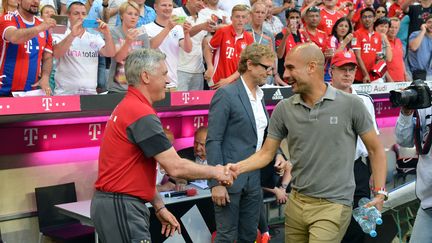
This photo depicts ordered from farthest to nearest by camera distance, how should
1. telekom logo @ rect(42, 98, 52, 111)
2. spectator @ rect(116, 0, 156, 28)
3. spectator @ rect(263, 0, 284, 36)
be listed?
spectator @ rect(263, 0, 284, 36)
spectator @ rect(116, 0, 156, 28)
telekom logo @ rect(42, 98, 52, 111)

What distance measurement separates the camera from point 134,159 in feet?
14.8

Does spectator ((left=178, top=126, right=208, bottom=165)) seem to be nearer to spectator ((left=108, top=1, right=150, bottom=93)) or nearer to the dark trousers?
spectator ((left=108, top=1, right=150, bottom=93))

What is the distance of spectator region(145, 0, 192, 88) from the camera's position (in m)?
8.37

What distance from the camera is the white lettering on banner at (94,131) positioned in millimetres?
8352

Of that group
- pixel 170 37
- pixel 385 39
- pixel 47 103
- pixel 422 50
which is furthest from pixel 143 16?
pixel 422 50

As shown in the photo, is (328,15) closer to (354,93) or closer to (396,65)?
(396,65)

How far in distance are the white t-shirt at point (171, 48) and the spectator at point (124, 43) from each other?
0.43 m

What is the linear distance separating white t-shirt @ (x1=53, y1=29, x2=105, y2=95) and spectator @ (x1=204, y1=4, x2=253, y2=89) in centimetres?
170

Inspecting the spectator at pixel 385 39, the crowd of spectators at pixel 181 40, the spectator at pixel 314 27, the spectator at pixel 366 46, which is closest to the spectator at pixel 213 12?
the crowd of spectators at pixel 181 40

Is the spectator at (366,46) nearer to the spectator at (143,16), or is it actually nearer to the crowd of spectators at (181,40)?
the crowd of spectators at (181,40)

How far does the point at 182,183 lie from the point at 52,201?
1444 mm

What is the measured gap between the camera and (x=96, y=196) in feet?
15.3

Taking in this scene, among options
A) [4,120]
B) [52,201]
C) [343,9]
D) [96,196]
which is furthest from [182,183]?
[343,9]

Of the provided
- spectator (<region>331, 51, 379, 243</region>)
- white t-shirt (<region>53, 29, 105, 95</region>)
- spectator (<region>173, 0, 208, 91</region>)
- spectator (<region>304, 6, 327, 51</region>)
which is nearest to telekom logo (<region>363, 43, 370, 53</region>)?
spectator (<region>304, 6, 327, 51</region>)
